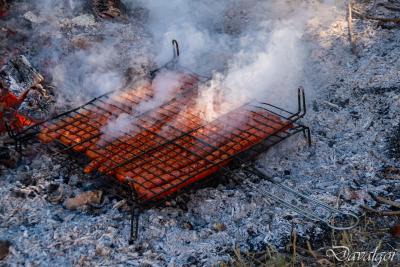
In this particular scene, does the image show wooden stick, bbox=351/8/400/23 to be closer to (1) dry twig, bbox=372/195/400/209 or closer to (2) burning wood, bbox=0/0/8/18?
(1) dry twig, bbox=372/195/400/209

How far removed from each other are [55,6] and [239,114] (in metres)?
4.19

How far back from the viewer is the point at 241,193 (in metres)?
5.52

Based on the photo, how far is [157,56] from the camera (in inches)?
307

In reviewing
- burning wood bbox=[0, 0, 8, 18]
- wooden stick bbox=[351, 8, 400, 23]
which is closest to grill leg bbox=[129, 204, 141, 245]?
burning wood bbox=[0, 0, 8, 18]

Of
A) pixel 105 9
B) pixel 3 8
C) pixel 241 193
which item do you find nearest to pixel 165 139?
pixel 241 193

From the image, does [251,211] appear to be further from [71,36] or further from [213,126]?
[71,36]

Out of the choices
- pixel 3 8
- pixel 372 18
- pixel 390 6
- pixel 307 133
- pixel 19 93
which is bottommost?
pixel 307 133

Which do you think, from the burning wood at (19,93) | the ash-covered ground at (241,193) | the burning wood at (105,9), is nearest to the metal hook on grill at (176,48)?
the ash-covered ground at (241,193)

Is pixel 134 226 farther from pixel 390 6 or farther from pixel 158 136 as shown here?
pixel 390 6

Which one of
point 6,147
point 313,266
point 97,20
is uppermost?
point 97,20

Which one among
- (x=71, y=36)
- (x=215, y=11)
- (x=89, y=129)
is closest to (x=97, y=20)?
(x=71, y=36)

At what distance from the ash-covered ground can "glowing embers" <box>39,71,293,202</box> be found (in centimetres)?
36

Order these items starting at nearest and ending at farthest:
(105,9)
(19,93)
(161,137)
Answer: (161,137)
(19,93)
(105,9)

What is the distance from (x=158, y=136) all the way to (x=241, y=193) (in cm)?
120
